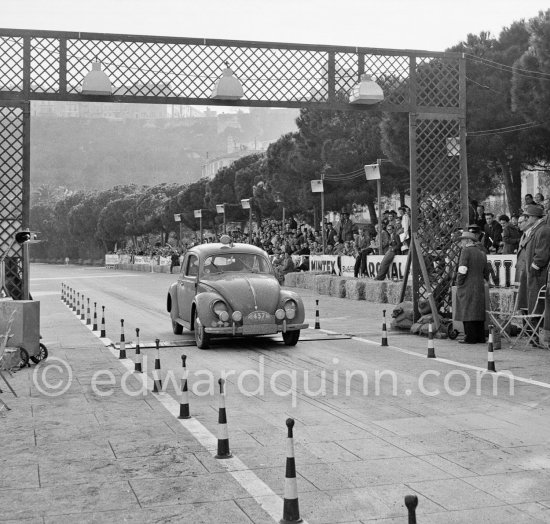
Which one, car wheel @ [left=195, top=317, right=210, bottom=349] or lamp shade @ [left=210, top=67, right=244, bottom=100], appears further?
lamp shade @ [left=210, top=67, right=244, bottom=100]

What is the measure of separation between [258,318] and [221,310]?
0.62 m

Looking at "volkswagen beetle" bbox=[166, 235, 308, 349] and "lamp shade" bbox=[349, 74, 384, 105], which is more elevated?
"lamp shade" bbox=[349, 74, 384, 105]

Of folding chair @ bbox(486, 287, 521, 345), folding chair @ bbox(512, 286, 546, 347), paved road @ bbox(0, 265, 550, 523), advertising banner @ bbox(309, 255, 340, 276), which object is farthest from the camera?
advertising banner @ bbox(309, 255, 340, 276)

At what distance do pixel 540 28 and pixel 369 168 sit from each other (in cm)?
800

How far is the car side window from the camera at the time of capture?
52.2 feet

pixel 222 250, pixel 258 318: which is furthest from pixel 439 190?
pixel 258 318

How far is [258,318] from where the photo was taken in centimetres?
1423

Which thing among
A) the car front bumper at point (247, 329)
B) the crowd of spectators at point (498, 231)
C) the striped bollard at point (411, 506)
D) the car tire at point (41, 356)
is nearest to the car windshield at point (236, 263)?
the car front bumper at point (247, 329)

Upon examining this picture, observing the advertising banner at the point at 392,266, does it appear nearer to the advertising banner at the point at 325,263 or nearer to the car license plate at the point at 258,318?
the advertising banner at the point at 325,263

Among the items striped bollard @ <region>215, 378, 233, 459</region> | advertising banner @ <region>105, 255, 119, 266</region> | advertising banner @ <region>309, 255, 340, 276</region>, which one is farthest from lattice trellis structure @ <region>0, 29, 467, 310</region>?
advertising banner @ <region>105, 255, 119, 266</region>

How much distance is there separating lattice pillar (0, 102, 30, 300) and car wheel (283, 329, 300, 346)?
14.1 ft

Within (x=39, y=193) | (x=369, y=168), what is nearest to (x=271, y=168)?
(x=369, y=168)

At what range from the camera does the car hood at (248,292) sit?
47.0ft

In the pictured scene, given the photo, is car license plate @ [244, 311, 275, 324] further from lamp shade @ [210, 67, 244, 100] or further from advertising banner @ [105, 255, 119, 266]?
advertising banner @ [105, 255, 119, 266]
